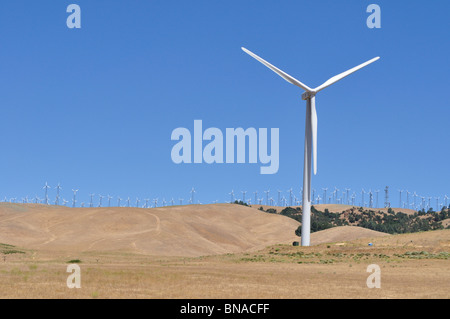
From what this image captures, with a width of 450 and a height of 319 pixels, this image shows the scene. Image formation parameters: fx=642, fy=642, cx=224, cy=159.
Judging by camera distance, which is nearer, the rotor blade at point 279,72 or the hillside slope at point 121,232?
the rotor blade at point 279,72

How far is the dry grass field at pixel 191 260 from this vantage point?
42353 mm

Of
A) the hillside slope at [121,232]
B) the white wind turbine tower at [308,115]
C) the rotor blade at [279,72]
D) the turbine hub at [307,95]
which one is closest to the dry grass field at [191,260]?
the hillside slope at [121,232]

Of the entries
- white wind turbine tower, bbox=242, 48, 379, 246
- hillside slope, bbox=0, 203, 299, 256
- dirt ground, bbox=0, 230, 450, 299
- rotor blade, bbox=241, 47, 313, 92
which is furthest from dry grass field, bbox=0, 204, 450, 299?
rotor blade, bbox=241, 47, 313, 92

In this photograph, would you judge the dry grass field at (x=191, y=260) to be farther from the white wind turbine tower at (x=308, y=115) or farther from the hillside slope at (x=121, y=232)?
the white wind turbine tower at (x=308, y=115)

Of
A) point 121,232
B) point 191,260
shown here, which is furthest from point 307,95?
point 121,232

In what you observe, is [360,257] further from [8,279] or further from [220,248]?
[220,248]

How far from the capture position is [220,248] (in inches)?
6398

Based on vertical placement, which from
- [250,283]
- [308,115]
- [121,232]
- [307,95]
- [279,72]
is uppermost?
[279,72]

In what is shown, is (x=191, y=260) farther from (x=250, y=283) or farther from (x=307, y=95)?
(x=250, y=283)

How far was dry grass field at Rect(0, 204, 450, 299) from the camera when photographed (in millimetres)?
42353

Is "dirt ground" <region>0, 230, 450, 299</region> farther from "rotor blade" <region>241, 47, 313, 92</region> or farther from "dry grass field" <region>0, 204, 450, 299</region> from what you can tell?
"rotor blade" <region>241, 47, 313, 92</region>

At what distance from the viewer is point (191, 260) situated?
300 feet
